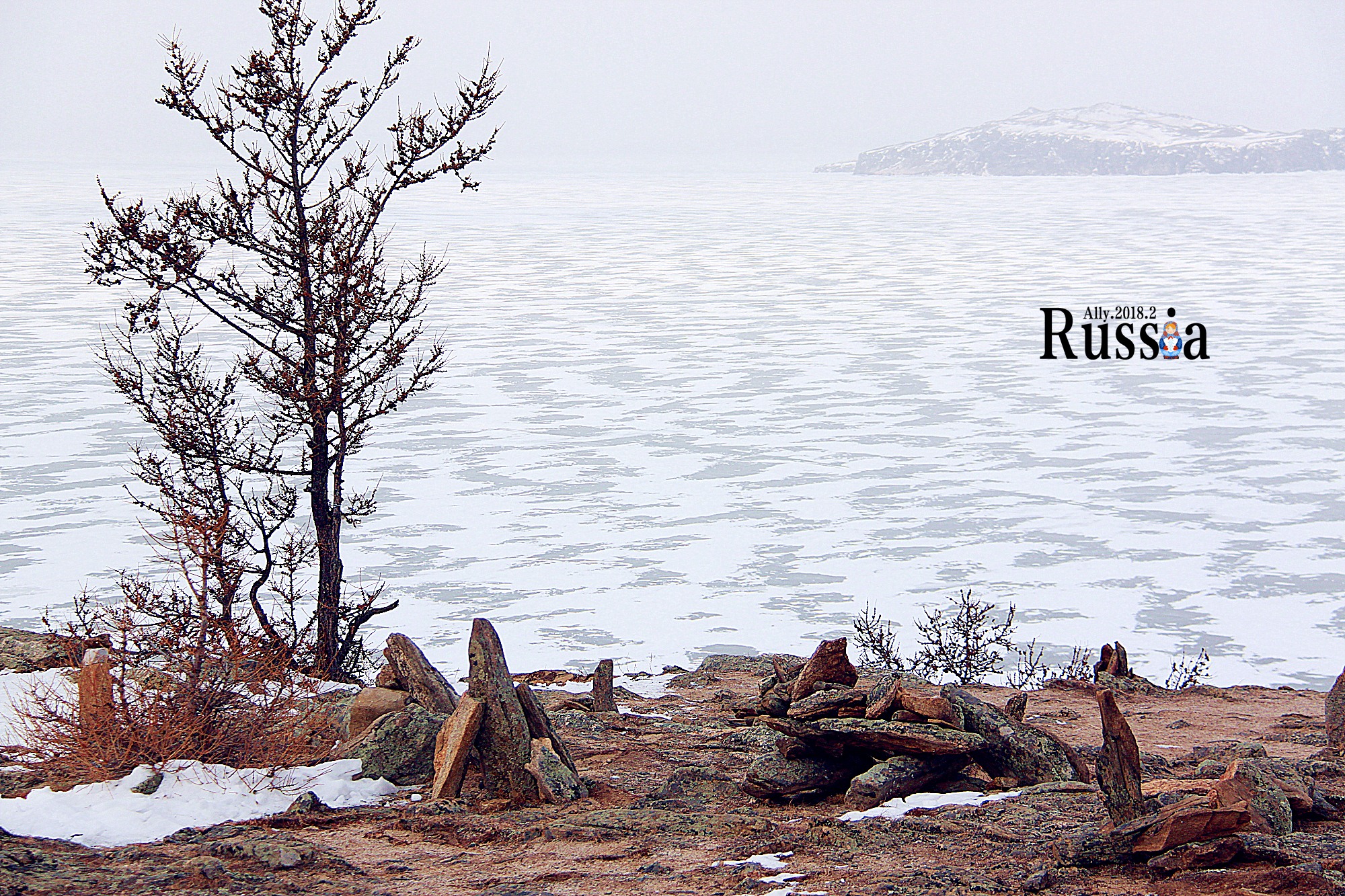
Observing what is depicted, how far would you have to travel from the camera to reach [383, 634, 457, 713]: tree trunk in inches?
334

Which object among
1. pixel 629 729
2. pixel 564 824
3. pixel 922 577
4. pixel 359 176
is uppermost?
pixel 359 176

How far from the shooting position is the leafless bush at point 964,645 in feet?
44.2

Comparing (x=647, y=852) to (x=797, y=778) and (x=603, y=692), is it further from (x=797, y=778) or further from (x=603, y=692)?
(x=603, y=692)

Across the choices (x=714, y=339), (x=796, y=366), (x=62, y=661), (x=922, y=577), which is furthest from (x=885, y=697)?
(x=714, y=339)

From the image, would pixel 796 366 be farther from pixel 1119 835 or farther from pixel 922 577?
pixel 1119 835

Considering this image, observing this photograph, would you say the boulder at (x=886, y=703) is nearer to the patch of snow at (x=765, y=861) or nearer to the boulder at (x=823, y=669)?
the boulder at (x=823, y=669)

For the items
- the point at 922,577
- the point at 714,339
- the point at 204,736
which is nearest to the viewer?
the point at 204,736

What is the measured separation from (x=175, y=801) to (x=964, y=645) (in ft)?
30.6

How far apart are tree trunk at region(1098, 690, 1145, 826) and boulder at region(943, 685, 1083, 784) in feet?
4.96

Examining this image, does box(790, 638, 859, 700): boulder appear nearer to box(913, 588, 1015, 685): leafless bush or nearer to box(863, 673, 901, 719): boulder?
box(863, 673, 901, 719): boulder

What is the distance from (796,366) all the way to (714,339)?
5077mm

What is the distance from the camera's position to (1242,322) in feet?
131

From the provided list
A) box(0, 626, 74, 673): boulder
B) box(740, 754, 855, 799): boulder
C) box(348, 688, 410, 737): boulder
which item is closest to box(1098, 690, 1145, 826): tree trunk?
box(740, 754, 855, 799): boulder

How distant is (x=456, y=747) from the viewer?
7.53 m
